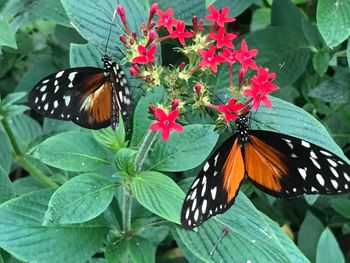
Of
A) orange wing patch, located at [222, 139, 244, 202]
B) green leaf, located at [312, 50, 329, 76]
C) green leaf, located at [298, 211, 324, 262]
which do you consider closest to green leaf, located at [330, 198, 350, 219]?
green leaf, located at [298, 211, 324, 262]

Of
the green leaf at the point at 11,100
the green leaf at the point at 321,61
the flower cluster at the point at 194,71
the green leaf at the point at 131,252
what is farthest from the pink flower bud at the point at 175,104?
the green leaf at the point at 321,61

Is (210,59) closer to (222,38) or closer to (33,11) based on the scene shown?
(222,38)

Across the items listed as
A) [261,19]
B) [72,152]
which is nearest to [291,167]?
[72,152]

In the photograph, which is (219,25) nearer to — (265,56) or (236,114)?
(236,114)

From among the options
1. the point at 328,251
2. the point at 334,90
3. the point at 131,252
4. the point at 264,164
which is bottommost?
the point at 328,251

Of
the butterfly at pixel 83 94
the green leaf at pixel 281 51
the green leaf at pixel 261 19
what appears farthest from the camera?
the green leaf at pixel 261 19

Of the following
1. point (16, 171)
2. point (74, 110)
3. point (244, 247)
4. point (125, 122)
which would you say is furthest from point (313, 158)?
point (16, 171)

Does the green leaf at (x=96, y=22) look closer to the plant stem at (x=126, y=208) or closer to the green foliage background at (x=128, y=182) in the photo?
the green foliage background at (x=128, y=182)
